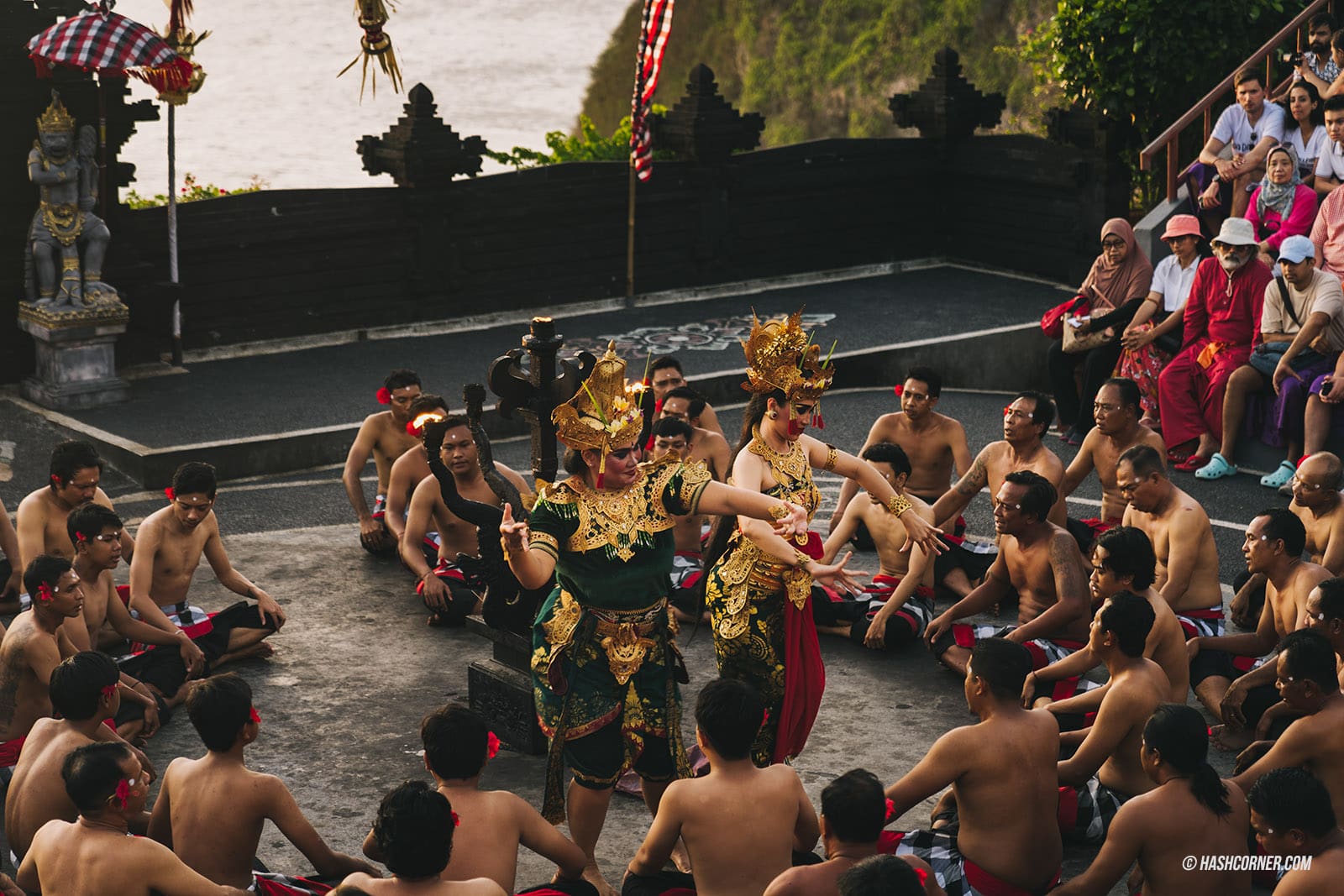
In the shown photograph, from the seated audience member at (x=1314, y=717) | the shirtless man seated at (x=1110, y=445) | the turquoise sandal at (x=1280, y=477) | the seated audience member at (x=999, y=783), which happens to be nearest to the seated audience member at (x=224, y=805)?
the seated audience member at (x=999, y=783)

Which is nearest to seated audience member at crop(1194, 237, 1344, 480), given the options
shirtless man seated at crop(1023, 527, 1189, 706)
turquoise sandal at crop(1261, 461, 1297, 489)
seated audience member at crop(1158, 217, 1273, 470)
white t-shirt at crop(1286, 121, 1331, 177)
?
turquoise sandal at crop(1261, 461, 1297, 489)

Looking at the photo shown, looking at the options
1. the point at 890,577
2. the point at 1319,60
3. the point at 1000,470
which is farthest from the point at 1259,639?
the point at 1319,60

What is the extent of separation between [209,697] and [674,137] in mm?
12555

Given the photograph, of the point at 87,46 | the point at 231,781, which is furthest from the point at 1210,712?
the point at 87,46

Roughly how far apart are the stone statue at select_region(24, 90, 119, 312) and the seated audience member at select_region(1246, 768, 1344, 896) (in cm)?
1107

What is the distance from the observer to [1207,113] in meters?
15.0

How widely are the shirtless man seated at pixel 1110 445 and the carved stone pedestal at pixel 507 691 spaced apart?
338cm

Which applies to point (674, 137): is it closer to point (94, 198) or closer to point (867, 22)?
point (94, 198)

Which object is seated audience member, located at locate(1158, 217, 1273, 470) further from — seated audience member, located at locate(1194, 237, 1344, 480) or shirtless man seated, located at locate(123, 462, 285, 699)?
shirtless man seated, located at locate(123, 462, 285, 699)

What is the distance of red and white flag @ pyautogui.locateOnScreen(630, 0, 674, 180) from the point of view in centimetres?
1581

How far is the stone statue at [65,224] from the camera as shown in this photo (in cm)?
1380

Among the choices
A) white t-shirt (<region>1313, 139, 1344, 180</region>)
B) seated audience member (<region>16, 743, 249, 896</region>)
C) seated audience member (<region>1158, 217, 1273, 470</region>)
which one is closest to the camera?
seated audience member (<region>16, 743, 249, 896</region>)

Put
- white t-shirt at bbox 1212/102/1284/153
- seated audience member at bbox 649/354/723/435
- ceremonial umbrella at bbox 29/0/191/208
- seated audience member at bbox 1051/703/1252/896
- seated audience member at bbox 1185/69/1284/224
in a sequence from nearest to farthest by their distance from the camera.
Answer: seated audience member at bbox 1051/703/1252/896 < seated audience member at bbox 649/354/723/435 < ceremonial umbrella at bbox 29/0/191/208 < seated audience member at bbox 1185/69/1284/224 < white t-shirt at bbox 1212/102/1284/153

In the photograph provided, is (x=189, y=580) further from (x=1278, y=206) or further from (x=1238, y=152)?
(x=1238, y=152)
